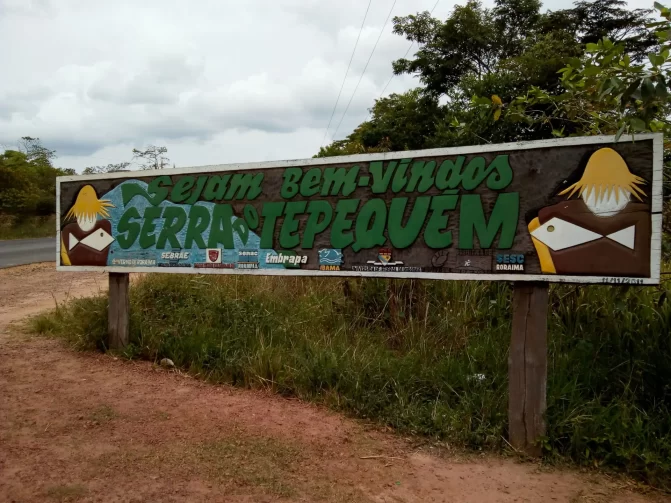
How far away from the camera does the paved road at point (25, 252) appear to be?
1316 centimetres

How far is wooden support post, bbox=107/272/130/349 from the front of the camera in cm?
538

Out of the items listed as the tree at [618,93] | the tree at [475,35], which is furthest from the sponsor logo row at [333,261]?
the tree at [475,35]

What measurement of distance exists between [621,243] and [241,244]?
3.23 m

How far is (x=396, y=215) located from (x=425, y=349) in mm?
1326

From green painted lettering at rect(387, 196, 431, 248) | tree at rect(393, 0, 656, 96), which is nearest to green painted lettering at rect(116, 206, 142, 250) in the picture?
green painted lettering at rect(387, 196, 431, 248)

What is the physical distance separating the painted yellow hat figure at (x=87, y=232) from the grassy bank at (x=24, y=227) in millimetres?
17037

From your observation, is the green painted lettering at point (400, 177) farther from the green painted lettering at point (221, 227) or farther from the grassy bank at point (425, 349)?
the green painted lettering at point (221, 227)

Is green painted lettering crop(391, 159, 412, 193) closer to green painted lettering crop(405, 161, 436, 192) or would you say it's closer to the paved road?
green painted lettering crop(405, 161, 436, 192)

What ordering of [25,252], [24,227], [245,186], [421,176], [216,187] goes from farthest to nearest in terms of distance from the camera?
[24,227]
[25,252]
[216,187]
[245,186]
[421,176]

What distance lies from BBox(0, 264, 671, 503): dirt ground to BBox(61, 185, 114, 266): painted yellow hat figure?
1486 millimetres

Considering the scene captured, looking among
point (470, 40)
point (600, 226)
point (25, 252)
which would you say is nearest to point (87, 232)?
point (600, 226)

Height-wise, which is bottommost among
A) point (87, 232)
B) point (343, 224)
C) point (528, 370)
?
point (528, 370)

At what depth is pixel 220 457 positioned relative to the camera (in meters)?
3.22

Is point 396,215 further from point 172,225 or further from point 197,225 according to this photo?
point 172,225
